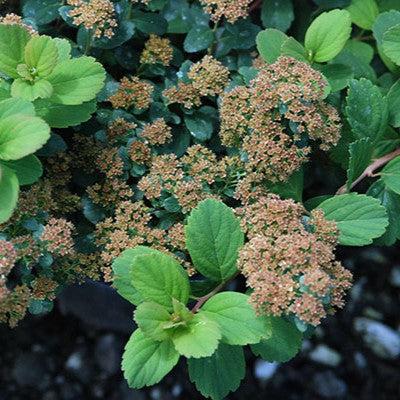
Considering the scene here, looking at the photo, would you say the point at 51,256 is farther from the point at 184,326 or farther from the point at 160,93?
the point at 160,93

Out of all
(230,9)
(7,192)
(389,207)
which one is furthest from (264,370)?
(7,192)

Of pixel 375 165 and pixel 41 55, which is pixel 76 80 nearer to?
pixel 41 55

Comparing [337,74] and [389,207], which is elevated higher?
[337,74]

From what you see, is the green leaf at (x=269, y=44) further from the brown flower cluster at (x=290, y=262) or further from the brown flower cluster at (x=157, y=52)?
the brown flower cluster at (x=290, y=262)

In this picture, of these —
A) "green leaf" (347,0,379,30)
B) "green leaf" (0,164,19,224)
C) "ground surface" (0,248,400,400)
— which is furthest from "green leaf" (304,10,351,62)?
"ground surface" (0,248,400,400)

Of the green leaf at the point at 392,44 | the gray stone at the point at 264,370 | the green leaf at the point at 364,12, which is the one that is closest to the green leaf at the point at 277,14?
the green leaf at the point at 364,12
